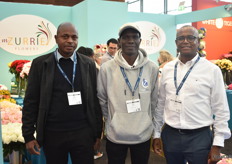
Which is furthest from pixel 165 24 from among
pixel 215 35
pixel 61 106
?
pixel 61 106

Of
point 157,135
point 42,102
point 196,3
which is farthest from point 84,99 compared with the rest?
point 196,3

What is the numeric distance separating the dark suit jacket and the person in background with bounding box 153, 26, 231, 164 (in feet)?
1.88

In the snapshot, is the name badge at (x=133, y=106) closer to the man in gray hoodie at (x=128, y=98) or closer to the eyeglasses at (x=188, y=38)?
the man in gray hoodie at (x=128, y=98)

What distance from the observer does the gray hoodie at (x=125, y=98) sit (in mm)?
1832

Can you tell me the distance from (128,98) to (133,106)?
0.07m

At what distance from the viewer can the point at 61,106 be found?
69.9 inches

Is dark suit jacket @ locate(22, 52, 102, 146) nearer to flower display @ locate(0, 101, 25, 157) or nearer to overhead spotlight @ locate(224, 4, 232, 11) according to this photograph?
flower display @ locate(0, 101, 25, 157)

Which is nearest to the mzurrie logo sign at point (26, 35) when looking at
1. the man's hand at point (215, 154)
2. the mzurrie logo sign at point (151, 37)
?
the mzurrie logo sign at point (151, 37)

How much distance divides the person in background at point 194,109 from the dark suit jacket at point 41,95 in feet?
1.88

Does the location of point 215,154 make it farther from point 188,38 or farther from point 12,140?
point 12,140

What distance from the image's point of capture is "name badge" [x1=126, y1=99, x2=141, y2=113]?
6.02 feet

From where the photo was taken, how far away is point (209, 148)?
5.90 ft

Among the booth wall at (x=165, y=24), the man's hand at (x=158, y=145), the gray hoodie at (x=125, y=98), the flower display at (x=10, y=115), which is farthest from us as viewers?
the booth wall at (x=165, y=24)

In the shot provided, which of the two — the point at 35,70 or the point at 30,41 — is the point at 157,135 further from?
the point at 30,41
